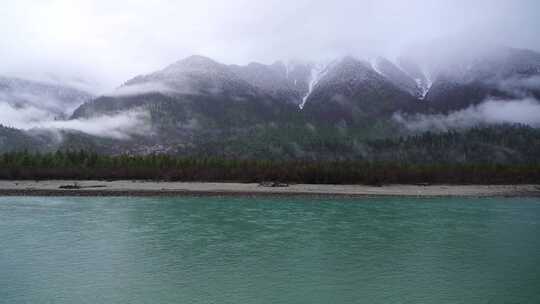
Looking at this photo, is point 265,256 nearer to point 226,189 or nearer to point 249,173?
point 226,189

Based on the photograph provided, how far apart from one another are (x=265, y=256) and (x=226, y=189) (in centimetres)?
6166

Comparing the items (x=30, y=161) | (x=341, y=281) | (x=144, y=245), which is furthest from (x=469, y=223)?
(x=30, y=161)

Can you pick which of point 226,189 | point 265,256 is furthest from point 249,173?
point 265,256

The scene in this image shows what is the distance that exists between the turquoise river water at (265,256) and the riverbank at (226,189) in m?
23.7

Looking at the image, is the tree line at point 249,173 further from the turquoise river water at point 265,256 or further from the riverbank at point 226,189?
the turquoise river water at point 265,256

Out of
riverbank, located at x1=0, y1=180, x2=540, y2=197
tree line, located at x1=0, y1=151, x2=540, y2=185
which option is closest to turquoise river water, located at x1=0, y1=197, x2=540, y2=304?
riverbank, located at x1=0, y1=180, x2=540, y2=197

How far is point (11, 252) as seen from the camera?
1564 inches

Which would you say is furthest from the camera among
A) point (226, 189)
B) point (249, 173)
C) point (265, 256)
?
point (249, 173)

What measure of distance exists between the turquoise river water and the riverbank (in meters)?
23.7

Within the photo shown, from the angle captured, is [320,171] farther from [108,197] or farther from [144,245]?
[144,245]

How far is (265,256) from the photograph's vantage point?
3869 centimetres

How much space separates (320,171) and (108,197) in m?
50.4

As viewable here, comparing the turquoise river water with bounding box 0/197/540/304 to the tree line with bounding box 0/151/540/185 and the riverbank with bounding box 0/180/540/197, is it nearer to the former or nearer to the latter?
the riverbank with bounding box 0/180/540/197

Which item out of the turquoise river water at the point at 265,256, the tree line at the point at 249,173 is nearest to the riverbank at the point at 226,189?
the tree line at the point at 249,173
